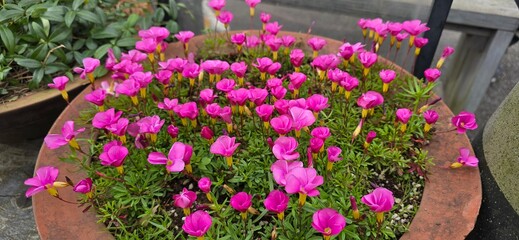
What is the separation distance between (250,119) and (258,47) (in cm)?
38

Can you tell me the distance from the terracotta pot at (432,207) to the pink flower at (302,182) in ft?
1.09

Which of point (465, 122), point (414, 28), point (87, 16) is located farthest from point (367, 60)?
point (87, 16)

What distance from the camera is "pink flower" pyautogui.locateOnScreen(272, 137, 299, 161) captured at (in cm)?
101

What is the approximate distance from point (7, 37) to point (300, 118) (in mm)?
1059

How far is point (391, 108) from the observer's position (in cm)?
146

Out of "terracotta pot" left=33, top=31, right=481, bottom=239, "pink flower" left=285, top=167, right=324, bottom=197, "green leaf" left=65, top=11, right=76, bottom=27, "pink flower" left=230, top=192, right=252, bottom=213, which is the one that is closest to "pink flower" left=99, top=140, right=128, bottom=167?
"terracotta pot" left=33, top=31, right=481, bottom=239

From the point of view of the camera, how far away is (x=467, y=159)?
1.25 meters

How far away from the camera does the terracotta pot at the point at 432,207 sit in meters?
1.13

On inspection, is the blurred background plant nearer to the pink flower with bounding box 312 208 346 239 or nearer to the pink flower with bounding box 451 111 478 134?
the pink flower with bounding box 312 208 346 239

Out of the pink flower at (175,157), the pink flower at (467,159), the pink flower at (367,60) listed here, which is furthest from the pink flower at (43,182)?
the pink flower at (467,159)

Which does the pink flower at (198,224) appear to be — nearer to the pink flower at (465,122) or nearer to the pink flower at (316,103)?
the pink flower at (316,103)

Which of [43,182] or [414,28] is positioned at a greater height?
[414,28]

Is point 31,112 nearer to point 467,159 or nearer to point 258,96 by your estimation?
point 258,96

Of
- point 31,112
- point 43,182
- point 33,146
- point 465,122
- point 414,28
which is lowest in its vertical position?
point 33,146
